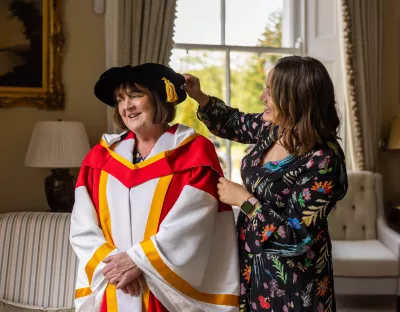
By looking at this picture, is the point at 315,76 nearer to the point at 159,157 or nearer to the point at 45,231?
the point at 159,157

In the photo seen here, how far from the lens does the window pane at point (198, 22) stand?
3.65 m

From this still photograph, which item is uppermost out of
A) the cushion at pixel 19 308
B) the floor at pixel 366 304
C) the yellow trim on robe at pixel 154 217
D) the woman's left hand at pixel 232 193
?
the woman's left hand at pixel 232 193

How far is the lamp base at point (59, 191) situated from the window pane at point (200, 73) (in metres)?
0.94

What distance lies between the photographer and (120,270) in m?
1.70

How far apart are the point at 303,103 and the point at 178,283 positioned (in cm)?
71

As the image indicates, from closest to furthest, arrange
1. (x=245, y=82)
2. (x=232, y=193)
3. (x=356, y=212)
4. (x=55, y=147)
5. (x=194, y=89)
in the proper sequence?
(x=232, y=193)
(x=194, y=89)
(x=55, y=147)
(x=356, y=212)
(x=245, y=82)

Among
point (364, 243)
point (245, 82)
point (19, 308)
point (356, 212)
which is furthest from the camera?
point (245, 82)

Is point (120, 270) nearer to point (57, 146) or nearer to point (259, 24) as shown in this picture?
point (57, 146)

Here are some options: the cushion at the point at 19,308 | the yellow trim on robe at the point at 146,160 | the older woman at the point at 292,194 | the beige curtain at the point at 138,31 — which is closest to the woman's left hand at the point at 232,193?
the older woman at the point at 292,194

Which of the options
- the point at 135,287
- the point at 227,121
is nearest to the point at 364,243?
the point at 227,121

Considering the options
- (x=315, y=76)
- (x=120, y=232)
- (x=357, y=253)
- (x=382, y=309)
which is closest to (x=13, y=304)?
(x=120, y=232)

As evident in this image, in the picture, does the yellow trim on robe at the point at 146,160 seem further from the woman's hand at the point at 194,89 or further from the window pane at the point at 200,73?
the window pane at the point at 200,73

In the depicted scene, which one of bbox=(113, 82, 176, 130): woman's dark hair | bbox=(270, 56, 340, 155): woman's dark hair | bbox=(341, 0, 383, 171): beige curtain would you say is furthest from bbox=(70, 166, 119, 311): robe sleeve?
bbox=(341, 0, 383, 171): beige curtain

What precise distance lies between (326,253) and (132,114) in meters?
0.80
